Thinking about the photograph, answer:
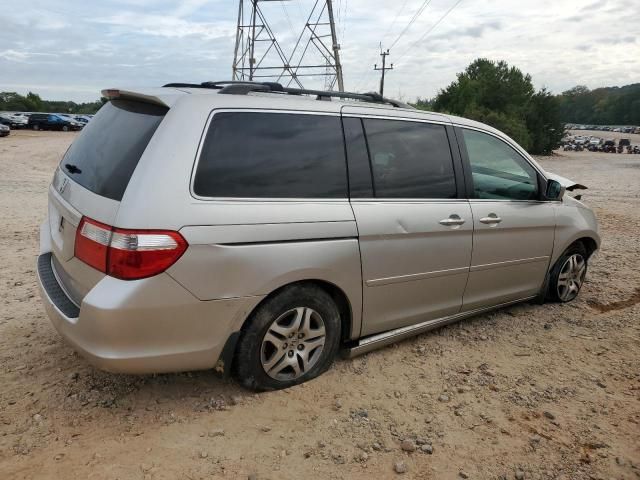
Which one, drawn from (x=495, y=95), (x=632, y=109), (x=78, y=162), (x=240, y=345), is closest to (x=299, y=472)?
(x=240, y=345)

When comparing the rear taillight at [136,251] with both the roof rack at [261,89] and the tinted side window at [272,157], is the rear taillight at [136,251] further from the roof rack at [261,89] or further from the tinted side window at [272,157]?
the roof rack at [261,89]

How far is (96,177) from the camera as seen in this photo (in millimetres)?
2859

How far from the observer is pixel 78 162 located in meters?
3.19

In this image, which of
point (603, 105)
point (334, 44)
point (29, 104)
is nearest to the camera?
point (334, 44)

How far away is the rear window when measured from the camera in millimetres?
2695

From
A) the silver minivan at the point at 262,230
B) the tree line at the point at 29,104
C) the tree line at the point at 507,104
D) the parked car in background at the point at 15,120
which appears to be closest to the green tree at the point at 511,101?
the tree line at the point at 507,104

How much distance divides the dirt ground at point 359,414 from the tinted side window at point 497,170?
114 centimetres

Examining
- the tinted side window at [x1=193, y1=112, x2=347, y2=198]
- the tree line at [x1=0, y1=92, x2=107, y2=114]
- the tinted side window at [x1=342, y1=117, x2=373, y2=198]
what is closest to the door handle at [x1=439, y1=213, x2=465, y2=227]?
the tinted side window at [x1=342, y1=117, x2=373, y2=198]

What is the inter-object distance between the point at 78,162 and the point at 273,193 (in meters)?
1.28

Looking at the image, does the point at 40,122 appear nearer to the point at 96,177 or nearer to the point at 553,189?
the point at 96,177

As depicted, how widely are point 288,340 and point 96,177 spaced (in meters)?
1.42

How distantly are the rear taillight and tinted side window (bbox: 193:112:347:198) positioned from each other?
0.30m

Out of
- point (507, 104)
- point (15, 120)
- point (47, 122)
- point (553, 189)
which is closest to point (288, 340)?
point (553, 189)

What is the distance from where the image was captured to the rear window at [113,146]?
8.84 feet
